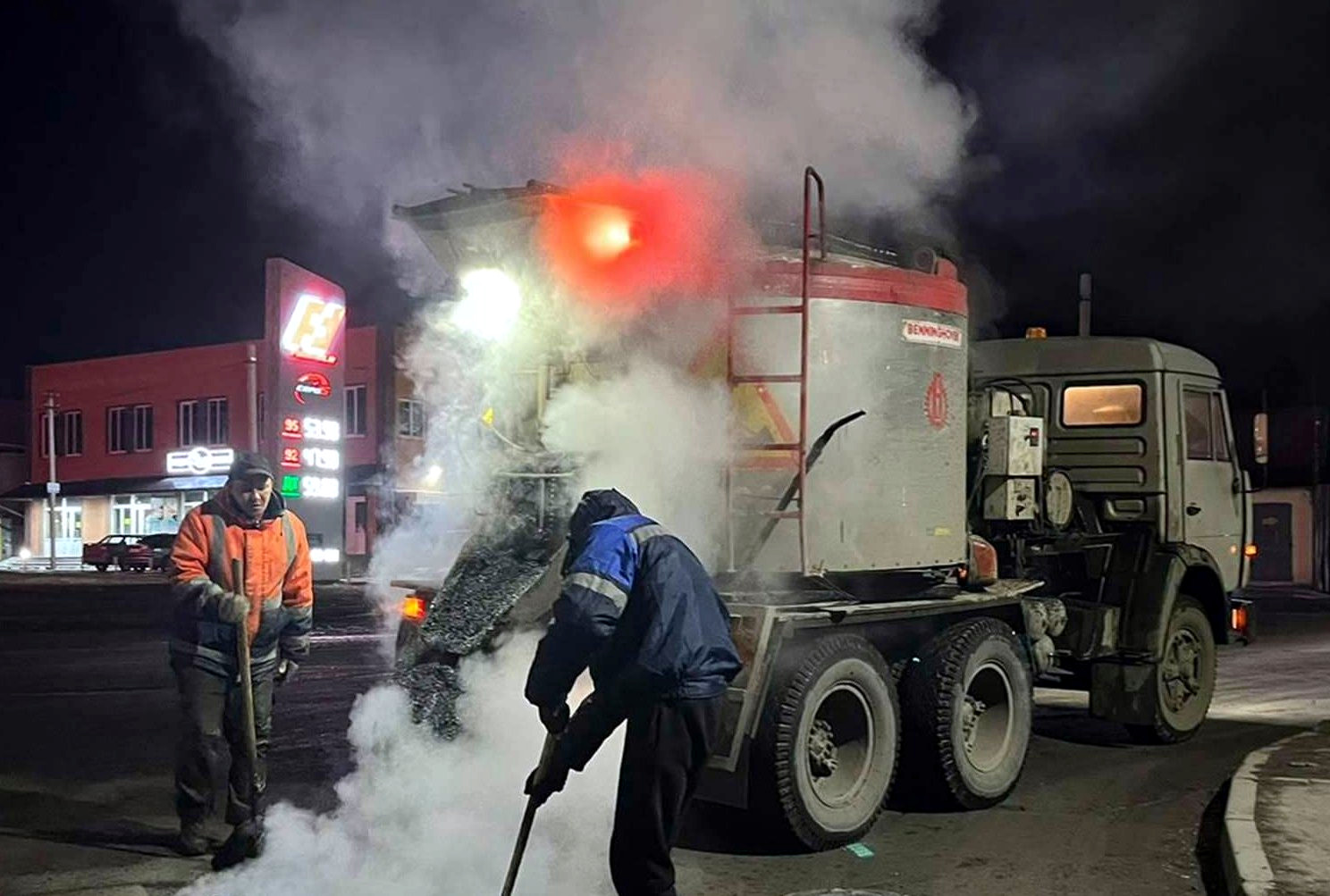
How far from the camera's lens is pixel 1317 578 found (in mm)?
31406

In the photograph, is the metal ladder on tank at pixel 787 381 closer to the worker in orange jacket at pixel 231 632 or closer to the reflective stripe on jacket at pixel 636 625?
the reflective stripe on jacket at pixel 636 625

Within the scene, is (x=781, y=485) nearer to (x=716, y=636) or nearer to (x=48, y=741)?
(x=716, y=636)

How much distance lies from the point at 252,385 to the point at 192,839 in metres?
36.5

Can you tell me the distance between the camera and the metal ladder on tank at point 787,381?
6523mm

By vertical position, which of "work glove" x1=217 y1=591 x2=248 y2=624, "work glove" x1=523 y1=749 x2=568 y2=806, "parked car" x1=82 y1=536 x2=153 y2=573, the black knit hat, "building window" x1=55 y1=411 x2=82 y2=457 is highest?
"building window" x1=55 y1=411 x2=82 y2=457

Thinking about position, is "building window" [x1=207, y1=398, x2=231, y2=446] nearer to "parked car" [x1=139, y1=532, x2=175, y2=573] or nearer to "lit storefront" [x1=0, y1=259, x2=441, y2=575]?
"lit storefront" [x1=0, y1=259, x2=441, y2=575]

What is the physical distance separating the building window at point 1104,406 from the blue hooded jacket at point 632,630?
A: 20.2 ft

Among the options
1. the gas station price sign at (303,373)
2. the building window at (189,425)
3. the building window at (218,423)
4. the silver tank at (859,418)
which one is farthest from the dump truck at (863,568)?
the building window at (189,425)

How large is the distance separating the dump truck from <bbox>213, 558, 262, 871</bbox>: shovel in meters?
0.89

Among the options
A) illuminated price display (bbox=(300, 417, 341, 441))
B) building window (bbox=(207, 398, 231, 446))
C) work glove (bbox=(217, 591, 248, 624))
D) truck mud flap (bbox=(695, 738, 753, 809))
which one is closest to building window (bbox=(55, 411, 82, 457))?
building window (bbox=(207, 398, 231, 446))

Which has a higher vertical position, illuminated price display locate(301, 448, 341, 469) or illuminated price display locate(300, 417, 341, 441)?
illuminated price display locate(300, 417, 341, 441)

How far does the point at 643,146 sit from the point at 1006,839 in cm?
430

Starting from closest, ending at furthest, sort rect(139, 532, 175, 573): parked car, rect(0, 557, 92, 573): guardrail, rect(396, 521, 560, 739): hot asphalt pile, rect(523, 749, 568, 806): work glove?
1. rect(523, 749, 568, 806): work glove
2. rect(396, 521, 560, 739): hot asphalt pile
3. rect(139, 532, 175, 573): parked car
4. rect(0, 557, 92, 573): guardrail

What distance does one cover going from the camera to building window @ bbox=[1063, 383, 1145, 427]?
9.62 m
